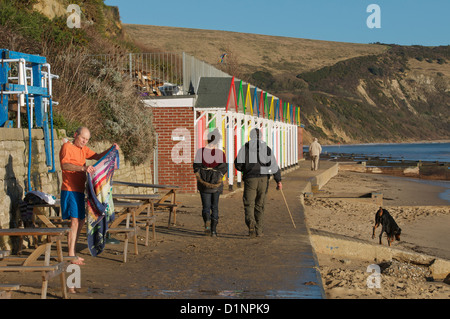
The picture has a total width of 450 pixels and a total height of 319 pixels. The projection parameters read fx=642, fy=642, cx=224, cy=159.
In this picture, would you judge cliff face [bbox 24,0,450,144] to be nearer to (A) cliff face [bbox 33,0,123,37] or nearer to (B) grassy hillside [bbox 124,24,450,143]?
(B) grassy hillside [bbox 124,24,450,143]

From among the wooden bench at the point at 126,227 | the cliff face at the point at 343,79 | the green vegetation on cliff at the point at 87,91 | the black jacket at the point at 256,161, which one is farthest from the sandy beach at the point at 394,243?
the cliff face at the point at 343,79

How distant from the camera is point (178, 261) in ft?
27.0

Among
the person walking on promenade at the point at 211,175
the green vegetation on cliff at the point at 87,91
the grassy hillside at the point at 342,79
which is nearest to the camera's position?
the person walking on promenade at the point at 211,175

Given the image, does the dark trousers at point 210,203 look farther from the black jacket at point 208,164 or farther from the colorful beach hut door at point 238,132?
the colorful beach hut door at point 238,132

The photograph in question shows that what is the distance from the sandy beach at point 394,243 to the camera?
26.0 ft

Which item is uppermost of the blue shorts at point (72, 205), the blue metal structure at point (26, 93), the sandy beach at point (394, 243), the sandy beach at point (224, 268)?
the blue metal structure at point (26, 93)

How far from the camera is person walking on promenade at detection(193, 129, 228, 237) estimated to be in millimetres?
10281

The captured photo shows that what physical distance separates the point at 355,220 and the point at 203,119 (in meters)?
4.84

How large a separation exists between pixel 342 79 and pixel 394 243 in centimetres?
13482

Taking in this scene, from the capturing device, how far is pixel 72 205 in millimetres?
7512

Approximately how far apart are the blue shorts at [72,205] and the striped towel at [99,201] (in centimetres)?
22

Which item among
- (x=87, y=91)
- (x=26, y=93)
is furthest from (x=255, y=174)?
(x=87, y=91)
